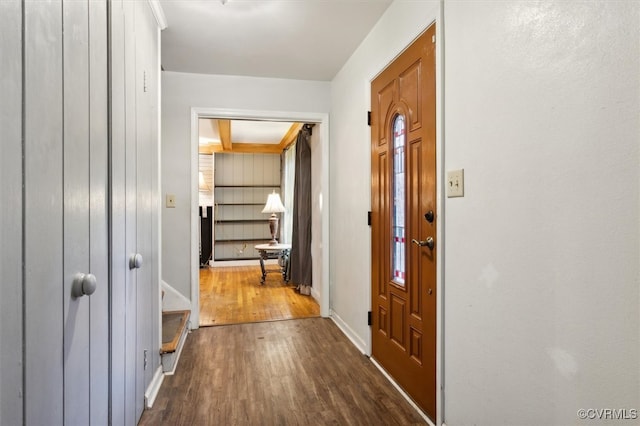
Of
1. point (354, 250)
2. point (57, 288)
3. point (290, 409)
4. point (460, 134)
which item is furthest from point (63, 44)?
point (354, 250)

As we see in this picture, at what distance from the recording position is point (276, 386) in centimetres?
227

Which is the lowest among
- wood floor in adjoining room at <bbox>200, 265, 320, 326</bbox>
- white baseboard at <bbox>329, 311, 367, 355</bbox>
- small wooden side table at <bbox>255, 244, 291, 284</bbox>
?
wood floor in adjoining room at <bbox>200, 265, 320, 326</bbox>

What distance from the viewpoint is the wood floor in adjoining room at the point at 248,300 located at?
12.3 ft

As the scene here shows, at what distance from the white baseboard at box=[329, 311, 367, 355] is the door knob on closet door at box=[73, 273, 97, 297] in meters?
2.13

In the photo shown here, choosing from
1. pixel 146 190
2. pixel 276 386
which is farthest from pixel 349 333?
pixel 146 190

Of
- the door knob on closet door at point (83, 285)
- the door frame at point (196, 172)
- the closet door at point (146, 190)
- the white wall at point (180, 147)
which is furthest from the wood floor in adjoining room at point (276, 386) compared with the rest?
the door knob on closet door at point (83, 285)

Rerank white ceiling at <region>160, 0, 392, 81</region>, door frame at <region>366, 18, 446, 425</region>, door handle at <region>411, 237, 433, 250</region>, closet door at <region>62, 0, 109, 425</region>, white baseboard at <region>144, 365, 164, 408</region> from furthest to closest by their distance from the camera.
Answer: white ceiling at <region>160, 0, 392, 81</region>
white baseboard at <region>144, 365, 164, 408</region>
door handle at <region>411, 237, 433, 250</region>
door frame at <region>366, 18, 446, 425</region>
closet door at <region>62, 0, 109, 425</region>

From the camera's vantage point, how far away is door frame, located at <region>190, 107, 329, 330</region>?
11.3 feet

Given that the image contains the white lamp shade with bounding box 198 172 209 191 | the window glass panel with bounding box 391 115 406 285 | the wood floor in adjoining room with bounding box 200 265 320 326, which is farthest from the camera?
the white lamp shade with bounding box 198 172 209 191

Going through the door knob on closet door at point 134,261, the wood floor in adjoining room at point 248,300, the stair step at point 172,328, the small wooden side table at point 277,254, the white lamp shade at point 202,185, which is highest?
the white lamp shade at point 202,185

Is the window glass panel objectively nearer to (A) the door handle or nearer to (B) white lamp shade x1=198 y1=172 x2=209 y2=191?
(A) the door handle

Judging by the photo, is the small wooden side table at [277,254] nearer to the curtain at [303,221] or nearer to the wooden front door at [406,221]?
the curtain at [303,221]

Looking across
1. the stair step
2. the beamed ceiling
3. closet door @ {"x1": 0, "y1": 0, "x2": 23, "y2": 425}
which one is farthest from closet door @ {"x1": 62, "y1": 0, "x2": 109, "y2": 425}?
the beamed ceiling

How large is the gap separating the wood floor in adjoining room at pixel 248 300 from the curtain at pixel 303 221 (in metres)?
0.23
